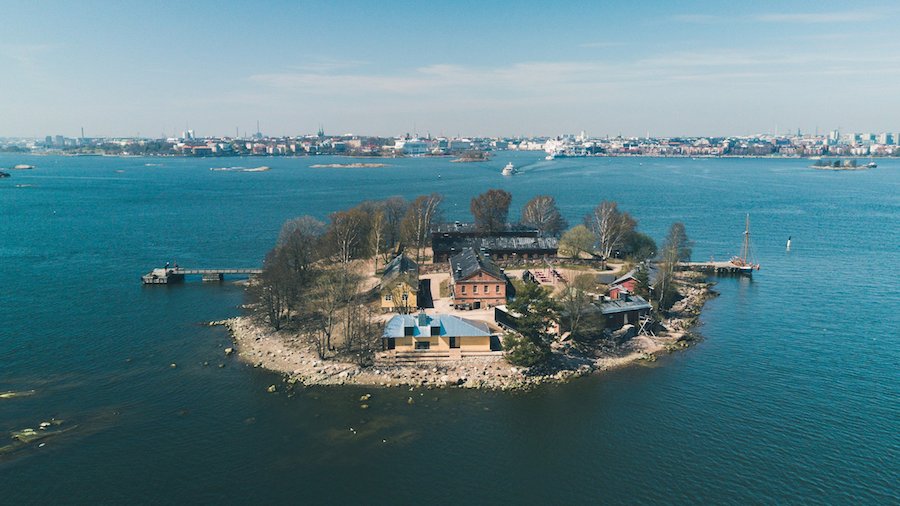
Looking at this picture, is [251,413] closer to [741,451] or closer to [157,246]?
Result: [741,451]

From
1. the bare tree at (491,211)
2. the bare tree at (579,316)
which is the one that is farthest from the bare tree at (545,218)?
the bare tree at (579,316)

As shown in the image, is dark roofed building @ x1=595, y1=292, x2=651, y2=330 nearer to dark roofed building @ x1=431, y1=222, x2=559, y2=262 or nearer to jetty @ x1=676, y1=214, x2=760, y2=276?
dark roofed building @ x1=431, y1=222, x2=559, y2=262

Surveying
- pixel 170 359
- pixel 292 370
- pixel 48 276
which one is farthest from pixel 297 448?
pixel 48 276

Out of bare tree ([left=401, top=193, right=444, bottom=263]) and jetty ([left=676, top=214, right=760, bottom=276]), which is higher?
bare tree ([left=401, top=193, right=444, bottom=263])

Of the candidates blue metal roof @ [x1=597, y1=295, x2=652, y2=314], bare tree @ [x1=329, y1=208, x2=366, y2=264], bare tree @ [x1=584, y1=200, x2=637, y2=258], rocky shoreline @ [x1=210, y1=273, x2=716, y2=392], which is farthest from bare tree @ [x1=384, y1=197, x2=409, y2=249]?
blue metal roof @ [x1=597, y1=295, x2=652, y2=314]

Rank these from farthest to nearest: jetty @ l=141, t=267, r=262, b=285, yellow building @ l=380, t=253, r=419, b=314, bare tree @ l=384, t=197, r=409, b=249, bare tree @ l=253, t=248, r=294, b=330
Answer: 1. bare tree @ l=384, t=197, r=409, b=249
2. jetty @ l=141, t=267, r=262, b=285
3. yellow building @ l=380, t=253, r=419, b=314
4. bare tree @ l=253, t=248, r=294, b=330

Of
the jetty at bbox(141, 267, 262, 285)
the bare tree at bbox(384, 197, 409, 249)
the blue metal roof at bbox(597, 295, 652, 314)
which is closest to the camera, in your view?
the blue metal roof at bbox(597, 295, 652, 314)

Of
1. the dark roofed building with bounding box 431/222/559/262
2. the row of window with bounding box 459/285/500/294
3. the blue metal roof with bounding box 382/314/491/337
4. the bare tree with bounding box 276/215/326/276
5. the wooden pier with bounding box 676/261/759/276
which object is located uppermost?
the bare tree with bounding box 276/215/326/276

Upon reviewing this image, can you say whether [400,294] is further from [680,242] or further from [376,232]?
[680,242]
